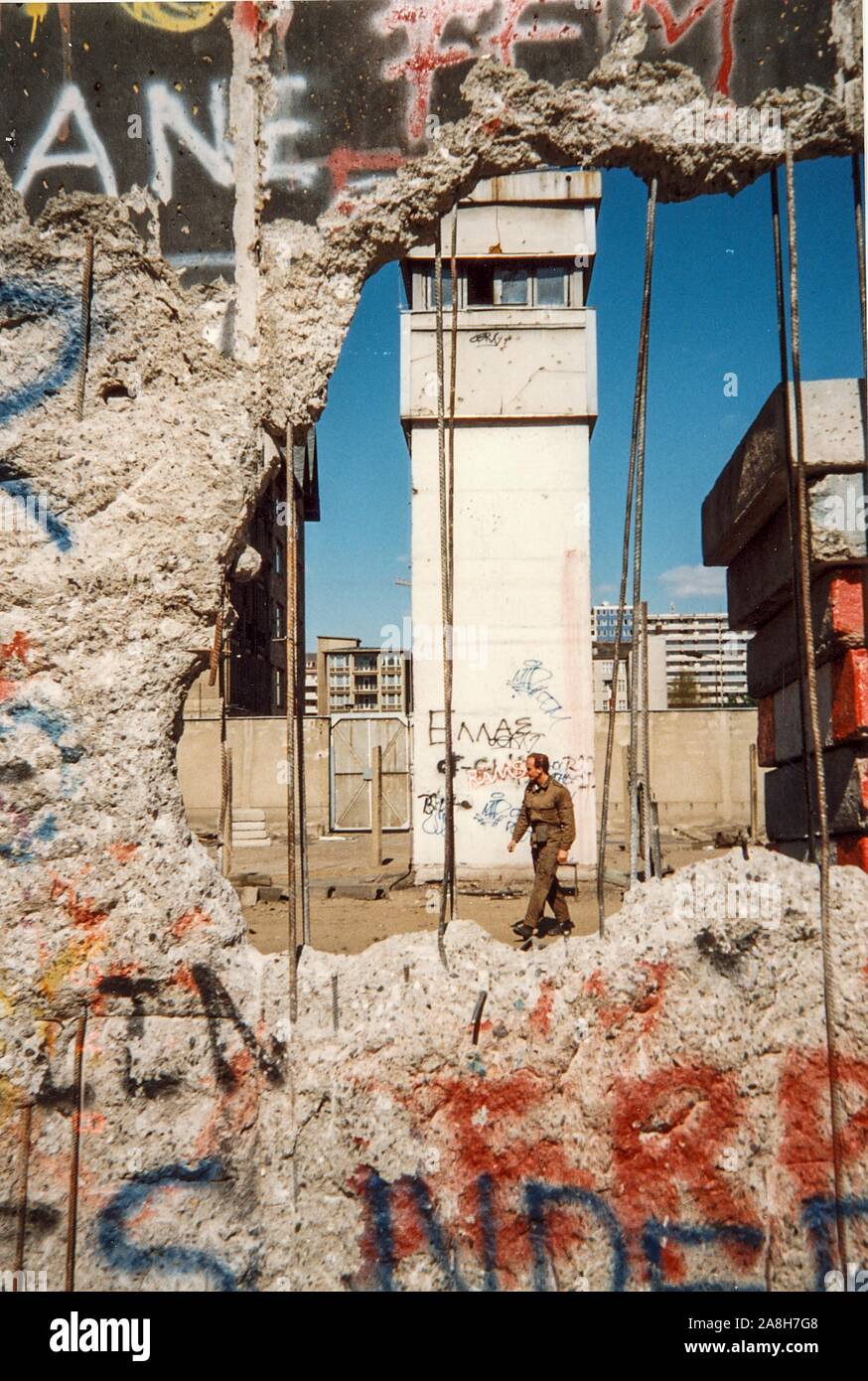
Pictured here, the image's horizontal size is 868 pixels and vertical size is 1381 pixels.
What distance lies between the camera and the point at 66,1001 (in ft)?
6.87

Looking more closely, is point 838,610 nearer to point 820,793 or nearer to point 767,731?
point 820,793

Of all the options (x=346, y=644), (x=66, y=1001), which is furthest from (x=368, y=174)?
(x=346, y=644)

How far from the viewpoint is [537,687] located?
9047 mm

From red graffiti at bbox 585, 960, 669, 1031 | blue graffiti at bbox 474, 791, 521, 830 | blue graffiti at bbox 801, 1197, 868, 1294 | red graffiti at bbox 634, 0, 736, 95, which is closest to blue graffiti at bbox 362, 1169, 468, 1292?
red graffiti at bbox 585, 960, 669, 1031

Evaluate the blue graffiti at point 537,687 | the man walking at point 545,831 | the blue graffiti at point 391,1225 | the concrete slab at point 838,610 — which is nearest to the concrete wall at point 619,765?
the blue graffiti at point 537,687

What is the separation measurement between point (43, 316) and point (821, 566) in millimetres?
2182

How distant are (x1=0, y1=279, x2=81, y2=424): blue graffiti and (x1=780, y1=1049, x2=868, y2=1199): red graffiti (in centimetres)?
248

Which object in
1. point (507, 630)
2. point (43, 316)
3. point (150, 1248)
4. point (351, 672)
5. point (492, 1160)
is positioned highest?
point (351, 672)

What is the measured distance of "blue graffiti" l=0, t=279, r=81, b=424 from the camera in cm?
220

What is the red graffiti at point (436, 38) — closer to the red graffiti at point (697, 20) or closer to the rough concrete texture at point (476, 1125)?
the red graffiti at point (697, 20)

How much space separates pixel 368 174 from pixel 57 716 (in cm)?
157

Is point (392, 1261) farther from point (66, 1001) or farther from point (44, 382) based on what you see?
point (44, 382)

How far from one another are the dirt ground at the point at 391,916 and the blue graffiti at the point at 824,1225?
3762mm

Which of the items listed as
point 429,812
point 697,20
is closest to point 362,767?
point 429,812
